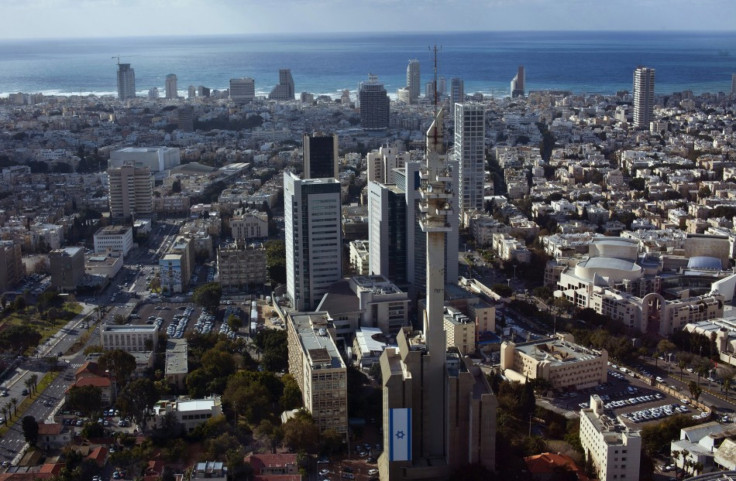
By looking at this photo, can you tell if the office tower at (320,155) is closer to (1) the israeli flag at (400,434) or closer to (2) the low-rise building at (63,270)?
(2) the low-rise building at (63,270)

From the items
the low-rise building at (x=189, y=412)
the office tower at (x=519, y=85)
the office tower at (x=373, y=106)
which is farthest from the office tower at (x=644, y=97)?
the low-rise building at (x=189, y=412)

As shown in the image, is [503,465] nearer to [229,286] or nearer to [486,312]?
[486,312]

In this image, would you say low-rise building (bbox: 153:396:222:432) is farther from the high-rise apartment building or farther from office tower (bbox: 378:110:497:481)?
the high-rise apartment building

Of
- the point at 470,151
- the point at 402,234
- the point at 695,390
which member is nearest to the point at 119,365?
the point at 402,234

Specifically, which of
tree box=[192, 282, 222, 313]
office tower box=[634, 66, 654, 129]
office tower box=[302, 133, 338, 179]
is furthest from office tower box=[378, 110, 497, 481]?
office tower box=[634, 66, 654, 129]

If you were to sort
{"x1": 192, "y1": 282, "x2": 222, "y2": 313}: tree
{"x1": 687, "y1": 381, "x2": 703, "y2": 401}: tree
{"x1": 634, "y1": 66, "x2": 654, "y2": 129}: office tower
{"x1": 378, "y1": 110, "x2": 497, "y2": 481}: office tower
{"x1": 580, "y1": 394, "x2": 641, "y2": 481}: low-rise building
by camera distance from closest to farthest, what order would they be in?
{"x1": 378, "y1": 110, "x2": 497, "y2": 481}: office tower, {"x1": 580, "y1": 394, "x2": 641, "y2": 481}: low-rise building, {"x1": 687, "y1": 381, "x2": 703, "y2": 401}: tree, {"x1": 192, "y1": 282, "x2": 222, "y2": 313}: tree, {"x1": 634, "y1": 66, "x2": 654, "y2": 129}: office tower

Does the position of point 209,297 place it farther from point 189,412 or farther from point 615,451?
point 615,451
